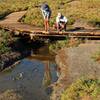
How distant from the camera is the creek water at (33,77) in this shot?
1833cm

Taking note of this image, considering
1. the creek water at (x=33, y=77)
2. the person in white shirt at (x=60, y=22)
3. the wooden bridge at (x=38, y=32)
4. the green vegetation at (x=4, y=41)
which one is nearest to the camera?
the creek water at (x=33, y=77)

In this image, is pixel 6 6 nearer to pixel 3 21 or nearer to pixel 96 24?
pixel 3 21

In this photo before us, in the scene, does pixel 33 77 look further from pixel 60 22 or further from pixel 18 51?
pixel 60 22

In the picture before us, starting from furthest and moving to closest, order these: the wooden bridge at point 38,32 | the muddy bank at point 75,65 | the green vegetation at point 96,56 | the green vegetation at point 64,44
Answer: the wooden bridge at point 38,32, the green vegetation at point 64,44, the green vegetation at point 96,56, the muddy bank at point 75,65

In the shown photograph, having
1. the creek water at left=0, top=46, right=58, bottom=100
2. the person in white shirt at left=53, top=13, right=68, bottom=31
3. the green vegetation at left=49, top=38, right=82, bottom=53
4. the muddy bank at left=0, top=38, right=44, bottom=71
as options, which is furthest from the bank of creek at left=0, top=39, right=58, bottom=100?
the person in white shirt at left=53, top=13, right=68, bottom=31

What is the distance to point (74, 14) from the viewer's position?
113ft

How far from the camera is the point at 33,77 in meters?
20.8

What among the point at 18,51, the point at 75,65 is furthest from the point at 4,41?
the point at 75,65

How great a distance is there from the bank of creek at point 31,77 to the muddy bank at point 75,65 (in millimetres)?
463

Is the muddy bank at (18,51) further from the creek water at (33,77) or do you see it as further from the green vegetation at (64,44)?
the green vegetation at (64,44)

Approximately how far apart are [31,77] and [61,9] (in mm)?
18066

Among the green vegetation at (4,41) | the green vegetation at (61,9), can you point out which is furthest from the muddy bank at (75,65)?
the green vegetation at (61,9)

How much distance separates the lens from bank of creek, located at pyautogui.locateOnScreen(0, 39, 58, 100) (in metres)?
18.0

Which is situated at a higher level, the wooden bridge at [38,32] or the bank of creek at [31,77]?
the wooden bridge at [38,32]
